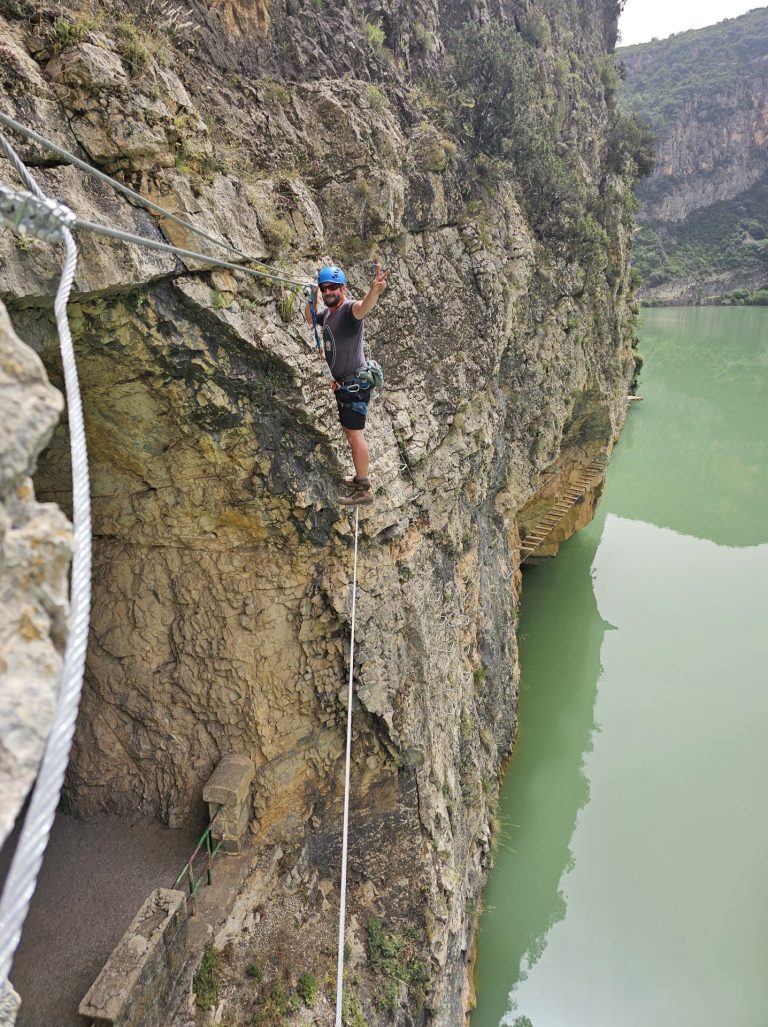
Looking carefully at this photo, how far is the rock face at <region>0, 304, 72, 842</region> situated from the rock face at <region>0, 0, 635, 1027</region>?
2.46 m

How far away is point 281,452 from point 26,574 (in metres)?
3.57

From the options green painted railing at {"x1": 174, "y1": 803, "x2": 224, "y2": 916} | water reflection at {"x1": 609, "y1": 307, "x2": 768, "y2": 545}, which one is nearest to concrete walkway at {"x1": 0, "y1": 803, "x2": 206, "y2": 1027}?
green painted railing at {"x1": 174, "y1": 803, "x2": 224, "y2": 916}

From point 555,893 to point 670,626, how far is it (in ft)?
22.7

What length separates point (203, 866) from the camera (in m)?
4.97

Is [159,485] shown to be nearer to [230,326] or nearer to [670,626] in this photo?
[230,326]

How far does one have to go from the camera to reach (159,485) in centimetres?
481

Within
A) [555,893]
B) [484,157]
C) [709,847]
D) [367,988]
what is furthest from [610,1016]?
[484,157]

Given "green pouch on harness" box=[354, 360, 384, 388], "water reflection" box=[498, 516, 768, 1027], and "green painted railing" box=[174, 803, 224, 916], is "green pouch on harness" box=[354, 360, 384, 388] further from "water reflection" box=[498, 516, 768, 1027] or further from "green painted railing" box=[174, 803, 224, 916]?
"water reflection" box=[498, 516, 768, 1027]

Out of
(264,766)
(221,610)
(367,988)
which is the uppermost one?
(221,610)

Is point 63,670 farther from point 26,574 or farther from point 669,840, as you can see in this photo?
point 669,840

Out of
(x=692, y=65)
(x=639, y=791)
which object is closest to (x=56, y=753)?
(x=639, y=791)

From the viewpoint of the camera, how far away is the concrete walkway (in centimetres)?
408

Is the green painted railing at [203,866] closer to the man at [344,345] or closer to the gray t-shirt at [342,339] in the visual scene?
the man at [344,345]

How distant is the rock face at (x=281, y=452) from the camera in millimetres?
3869
